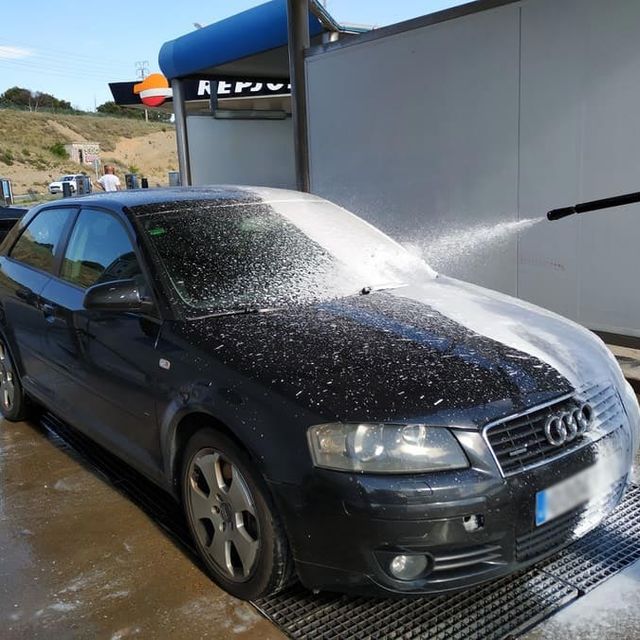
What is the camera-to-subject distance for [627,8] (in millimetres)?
5227

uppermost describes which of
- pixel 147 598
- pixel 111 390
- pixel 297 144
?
pixel 297 144

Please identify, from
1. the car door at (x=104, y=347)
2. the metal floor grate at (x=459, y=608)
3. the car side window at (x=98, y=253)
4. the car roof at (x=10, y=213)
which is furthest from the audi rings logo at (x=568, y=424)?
the car roof at (x=10, y=213)

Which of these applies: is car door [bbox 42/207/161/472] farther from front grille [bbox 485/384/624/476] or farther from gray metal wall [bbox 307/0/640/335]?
gray metal wall [bbox 307/0/640/335]

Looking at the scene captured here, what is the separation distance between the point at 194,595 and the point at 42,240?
104 inches

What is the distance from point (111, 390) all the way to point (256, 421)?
1209 millimetres

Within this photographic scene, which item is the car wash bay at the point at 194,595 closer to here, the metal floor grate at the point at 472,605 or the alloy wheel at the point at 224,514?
the metal floor grate at the point at 472,605

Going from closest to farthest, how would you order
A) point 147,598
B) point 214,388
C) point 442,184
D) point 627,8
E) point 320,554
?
1. point 320,554
2. point 214,388
3. point 147,598
4. point 627,8
5. point 442,184

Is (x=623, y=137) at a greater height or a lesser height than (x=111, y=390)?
greater

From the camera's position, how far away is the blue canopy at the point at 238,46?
10109 millimetres

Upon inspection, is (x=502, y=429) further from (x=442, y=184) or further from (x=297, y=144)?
(x=297, y=144)

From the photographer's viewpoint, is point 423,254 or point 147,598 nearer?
point 147,598

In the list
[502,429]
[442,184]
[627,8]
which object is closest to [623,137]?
[627,8]

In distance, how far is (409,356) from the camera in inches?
109

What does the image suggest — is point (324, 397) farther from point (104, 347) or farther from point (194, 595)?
point (104, 347)
